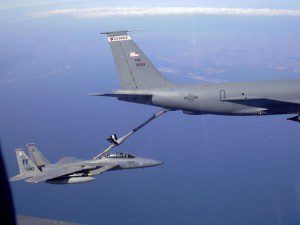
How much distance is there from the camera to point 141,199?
35.8 m

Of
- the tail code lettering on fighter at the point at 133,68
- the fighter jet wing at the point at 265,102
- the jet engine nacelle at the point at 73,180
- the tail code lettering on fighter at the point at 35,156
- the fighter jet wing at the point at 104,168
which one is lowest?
the jet engine nacelle at the point at 73,180

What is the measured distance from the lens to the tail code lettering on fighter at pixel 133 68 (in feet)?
49.8

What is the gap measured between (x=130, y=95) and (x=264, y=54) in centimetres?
4775

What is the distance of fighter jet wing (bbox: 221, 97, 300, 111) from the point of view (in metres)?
13.9

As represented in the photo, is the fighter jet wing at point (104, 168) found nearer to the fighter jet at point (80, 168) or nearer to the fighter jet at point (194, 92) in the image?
the fighter jet at point (80, 168)

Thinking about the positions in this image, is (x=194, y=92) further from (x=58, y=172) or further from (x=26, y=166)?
(x=26, y=166)

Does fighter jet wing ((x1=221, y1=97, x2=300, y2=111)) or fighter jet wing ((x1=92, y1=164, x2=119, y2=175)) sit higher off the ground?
fighter jet wing ((x1=221, y1=97, x2=300, y2=111))

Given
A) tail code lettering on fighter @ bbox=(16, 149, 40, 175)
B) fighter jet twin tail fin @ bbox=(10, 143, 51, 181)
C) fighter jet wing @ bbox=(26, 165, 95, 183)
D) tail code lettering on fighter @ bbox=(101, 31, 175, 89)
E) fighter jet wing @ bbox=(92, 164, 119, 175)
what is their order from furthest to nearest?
1. tail code lettering on fighter @ bbox=(16, 149, 40, 175)
2. fighter jet twin tail fin @ bbox=(10, 143, 51, 181)
3. fighter jet wing @ bbox=(92, 164, 119, 175)
4. fighter jet wing @ bbox=(26, 165, 95, 183)
5. tail code lettering on fighter @ bbox=(101, 31, 175, 89)

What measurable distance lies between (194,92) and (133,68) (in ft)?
9.27

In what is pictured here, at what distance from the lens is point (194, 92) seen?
14.4 m

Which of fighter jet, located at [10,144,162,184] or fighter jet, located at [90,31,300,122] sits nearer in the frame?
fighter jet, located at [90,31,300,122]

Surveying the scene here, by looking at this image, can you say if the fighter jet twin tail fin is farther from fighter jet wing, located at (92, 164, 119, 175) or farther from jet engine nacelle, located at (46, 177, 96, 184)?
fighter jet wing, located at (92, 164, 119, 175)

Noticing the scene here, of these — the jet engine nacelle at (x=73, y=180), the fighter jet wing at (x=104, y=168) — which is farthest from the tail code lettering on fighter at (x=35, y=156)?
the fighter jet wing at (x=104, y=168)

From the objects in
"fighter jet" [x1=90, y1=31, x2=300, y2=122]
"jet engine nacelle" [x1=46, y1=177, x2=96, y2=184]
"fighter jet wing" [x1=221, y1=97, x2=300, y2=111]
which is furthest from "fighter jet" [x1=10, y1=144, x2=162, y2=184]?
"fighter jet wing" [x1=221, y1=97, x2=300, y2=111]
